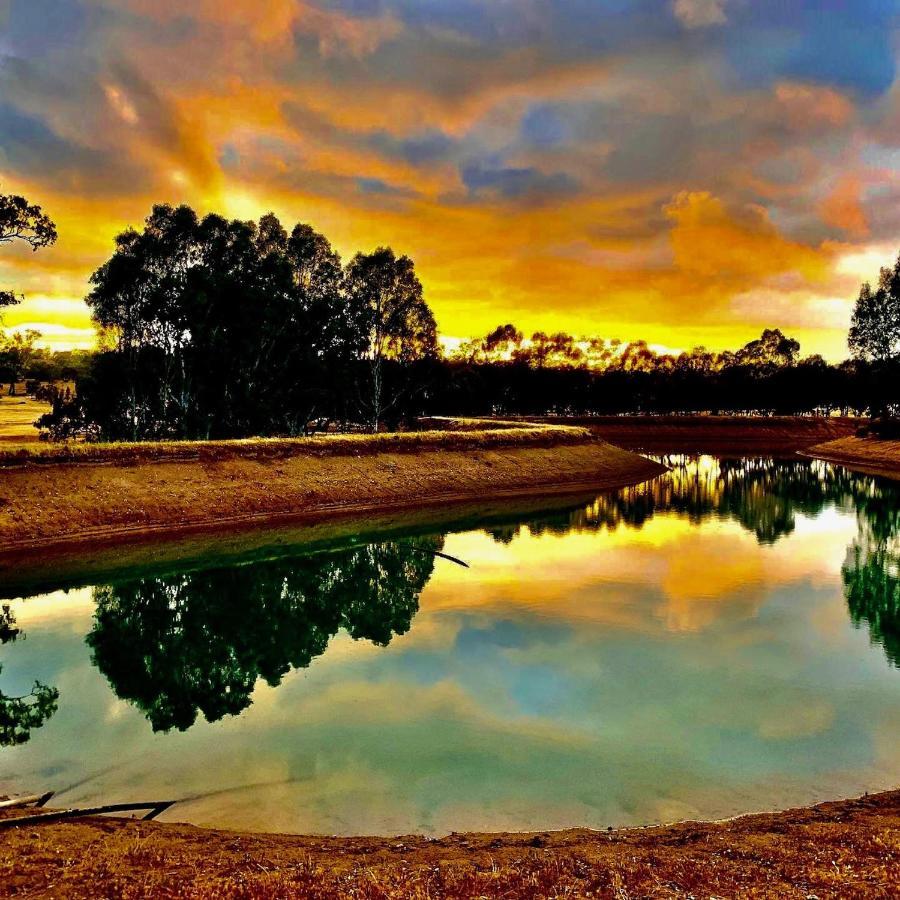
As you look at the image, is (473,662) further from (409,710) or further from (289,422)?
(289,422)

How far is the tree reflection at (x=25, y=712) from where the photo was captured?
1477cm

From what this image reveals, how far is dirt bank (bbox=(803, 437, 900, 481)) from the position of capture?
80.7 meters

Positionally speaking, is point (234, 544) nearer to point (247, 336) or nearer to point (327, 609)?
point (327, 609)

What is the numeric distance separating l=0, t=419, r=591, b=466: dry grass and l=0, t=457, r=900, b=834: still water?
42.0 ft

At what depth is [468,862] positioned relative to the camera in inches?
358

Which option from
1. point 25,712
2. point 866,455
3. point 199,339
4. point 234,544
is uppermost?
point 199,339

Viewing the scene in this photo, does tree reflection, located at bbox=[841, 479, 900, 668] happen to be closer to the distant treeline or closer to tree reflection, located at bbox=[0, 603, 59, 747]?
tree reflection, located at bbox=[0, 603, 59, 747]

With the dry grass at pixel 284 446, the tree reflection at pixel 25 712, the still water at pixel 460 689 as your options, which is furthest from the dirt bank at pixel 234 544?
the tree reflection at pixel 25 712

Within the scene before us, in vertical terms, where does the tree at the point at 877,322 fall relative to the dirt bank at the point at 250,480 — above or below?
above

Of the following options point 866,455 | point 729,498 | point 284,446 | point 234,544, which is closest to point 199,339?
point 284,446

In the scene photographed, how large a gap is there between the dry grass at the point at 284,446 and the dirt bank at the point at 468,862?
33280 mm

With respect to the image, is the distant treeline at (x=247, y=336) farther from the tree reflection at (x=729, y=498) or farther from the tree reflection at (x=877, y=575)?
the tree reflection at (x=877, y=575)

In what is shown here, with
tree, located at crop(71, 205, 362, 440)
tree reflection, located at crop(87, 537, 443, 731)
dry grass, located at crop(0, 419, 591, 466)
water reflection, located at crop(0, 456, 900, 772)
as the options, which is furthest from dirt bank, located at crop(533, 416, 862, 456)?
tree reflection, located at crop(87, 537, 443, 731)

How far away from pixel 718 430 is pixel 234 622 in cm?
12932
